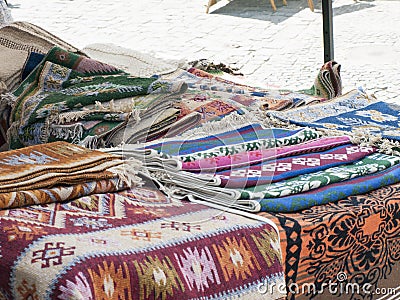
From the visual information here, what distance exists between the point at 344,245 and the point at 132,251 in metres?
0.53

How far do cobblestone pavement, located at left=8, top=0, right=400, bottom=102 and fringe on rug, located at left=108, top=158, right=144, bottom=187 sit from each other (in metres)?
1.96

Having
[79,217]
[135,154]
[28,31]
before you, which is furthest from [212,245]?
[28,31]

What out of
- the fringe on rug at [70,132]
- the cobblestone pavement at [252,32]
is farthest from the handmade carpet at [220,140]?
the cobblestone pavement at [252,32]

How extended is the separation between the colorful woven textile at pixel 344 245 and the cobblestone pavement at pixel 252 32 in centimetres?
200

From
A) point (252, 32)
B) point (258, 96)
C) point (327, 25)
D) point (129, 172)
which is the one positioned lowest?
point (252, 32)

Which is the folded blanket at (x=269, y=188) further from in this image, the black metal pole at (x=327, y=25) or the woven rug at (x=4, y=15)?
the black metal pole at (x=327, y=25)

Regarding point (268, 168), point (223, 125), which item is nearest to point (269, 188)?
point (268, 168)

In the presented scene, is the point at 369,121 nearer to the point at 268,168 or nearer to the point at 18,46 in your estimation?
the point at 268,168

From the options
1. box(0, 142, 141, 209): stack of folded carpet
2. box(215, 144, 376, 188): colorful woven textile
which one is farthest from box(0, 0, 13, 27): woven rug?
box(215, 144, 376, 188): colorful woven textile

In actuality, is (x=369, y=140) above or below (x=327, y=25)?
above

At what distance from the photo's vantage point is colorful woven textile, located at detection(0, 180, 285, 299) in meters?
1.41

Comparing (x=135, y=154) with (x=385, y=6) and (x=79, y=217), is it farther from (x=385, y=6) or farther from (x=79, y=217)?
(x=385, y=6)

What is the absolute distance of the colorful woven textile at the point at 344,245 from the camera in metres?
1.68

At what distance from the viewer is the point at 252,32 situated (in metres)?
5.14
